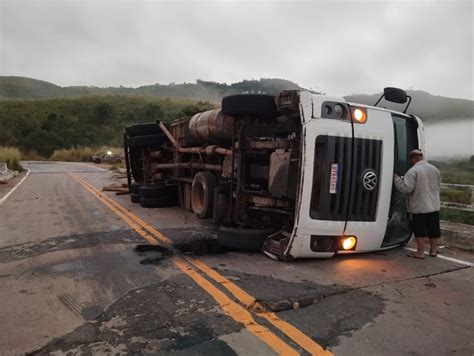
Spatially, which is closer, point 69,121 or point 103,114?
point 69,121

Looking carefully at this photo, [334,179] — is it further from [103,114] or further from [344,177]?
[103,114]

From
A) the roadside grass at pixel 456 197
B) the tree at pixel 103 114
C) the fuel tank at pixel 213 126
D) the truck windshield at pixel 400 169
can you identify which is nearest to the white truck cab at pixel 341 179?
the truck windshield at pixel 400 169

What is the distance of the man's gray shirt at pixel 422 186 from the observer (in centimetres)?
521

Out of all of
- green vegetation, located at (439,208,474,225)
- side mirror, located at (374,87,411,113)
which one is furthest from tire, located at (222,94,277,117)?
green vegetation, located at (439,208,474,225)

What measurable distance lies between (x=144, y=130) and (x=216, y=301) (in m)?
7.51

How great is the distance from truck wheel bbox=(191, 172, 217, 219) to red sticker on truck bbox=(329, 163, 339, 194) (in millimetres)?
2860

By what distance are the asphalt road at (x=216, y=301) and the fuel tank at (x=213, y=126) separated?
175cm

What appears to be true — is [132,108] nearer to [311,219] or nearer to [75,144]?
[75,144]

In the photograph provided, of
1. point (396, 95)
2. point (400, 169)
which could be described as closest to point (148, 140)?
point (396, 95)

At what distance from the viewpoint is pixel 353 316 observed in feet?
11.4

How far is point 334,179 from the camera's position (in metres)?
4.81

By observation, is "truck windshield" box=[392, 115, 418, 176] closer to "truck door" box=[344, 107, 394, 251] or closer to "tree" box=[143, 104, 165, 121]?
"truck door" box=[344, 107, 394, 251]

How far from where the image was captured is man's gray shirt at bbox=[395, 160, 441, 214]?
17.1ft


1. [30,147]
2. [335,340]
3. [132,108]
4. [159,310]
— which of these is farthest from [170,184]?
[132,108]
